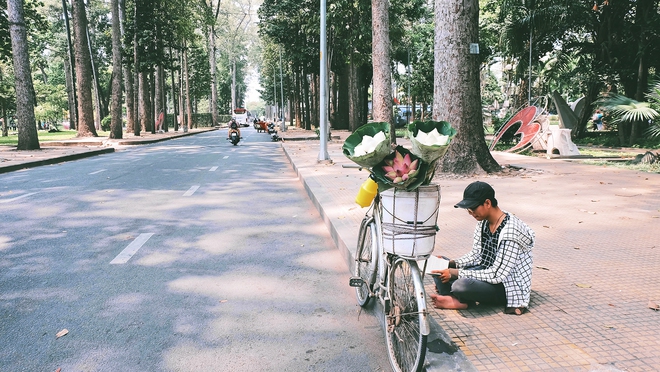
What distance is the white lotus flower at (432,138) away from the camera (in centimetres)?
279

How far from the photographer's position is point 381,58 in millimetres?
15695

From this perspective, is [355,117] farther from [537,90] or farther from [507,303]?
[507,303]

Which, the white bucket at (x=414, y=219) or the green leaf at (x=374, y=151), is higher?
the green leaf at (x=374, y=151)

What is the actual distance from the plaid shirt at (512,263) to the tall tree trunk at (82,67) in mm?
27027

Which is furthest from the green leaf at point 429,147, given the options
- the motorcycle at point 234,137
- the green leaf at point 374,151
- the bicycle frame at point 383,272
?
the motorcycle at point 234,137

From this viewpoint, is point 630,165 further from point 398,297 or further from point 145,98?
point 145,98

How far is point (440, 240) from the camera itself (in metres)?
5.35

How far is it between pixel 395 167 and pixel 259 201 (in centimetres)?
633

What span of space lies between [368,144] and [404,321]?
107 centimetres

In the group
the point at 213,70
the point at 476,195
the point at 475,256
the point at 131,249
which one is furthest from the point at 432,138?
the point at 213,70

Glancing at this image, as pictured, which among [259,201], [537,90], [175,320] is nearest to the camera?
[175,320]

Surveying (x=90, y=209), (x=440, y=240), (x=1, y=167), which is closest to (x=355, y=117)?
(x=1, y=167)

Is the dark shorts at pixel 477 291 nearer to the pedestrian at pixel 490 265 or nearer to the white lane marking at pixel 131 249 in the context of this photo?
the pedestrian at pixel 490 265

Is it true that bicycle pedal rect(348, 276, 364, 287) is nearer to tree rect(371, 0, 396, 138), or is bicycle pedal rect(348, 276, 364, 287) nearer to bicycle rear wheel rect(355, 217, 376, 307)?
bicycle rear wheel rect(355, 217, 376, 307)
